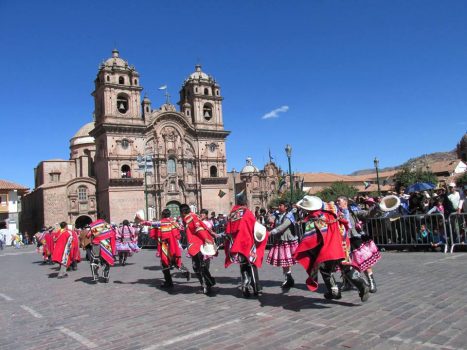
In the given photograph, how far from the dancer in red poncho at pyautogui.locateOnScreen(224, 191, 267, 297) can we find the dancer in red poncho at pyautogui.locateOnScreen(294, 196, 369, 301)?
1.19m

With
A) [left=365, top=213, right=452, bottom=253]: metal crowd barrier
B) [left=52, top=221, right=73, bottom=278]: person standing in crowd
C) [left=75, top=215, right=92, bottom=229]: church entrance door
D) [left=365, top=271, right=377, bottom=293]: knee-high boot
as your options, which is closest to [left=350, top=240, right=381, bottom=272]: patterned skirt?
[left=365, top=271, right=377, bottom=293]: knee-high boot

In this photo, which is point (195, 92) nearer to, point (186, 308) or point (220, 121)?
point (220, 121)

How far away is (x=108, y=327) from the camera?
5.91 metres

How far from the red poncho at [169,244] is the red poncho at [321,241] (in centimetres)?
364

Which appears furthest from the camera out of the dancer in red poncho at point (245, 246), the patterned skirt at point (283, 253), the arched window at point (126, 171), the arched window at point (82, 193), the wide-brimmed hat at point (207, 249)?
the arched window at point (82, 193)

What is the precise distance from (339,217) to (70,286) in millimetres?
7169

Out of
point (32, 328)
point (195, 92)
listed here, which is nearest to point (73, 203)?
point (195, 92)

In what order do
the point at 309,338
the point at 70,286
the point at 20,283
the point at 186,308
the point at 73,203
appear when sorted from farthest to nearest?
the point at 73,203
the point at 20,283
the point at 70,286
the point at 186,308
the point at 309,338

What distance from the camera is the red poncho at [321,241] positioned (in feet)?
20.3

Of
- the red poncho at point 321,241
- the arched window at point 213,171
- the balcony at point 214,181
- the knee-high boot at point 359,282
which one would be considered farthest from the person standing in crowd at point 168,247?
the arched window at point 213,171

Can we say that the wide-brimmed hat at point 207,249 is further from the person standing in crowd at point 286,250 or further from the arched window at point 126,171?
the arched window at point 126,171

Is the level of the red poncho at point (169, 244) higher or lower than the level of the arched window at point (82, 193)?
lower

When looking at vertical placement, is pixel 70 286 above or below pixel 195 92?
below

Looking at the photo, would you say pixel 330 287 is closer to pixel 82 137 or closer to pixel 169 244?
pixel 169 244
